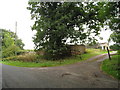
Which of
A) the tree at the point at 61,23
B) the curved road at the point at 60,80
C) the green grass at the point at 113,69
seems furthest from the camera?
the tree at the point at 61,23

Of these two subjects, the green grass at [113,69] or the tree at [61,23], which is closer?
the green grass at [113,69]

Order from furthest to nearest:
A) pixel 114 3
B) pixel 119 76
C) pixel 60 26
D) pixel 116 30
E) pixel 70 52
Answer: pixel 70 52, pixel 60 26, pixel 116 30, pixel 114 3, pixel 119 76

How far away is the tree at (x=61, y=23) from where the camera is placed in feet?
43.9

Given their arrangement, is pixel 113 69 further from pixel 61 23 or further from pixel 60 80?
pixel 61 23

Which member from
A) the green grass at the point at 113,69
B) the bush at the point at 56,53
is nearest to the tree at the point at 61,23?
the bush at the point at 56,53

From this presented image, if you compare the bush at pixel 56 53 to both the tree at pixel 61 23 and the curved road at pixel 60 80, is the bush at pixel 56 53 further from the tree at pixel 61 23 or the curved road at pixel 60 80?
the curved road at pixel 60 80

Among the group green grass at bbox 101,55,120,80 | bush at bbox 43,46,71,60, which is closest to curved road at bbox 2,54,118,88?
green grass at bbox 101,55,120,80

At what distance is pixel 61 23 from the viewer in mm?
13250

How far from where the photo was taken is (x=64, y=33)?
13047 mm

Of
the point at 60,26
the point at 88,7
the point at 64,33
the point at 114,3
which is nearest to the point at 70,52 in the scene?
the point at 64,33

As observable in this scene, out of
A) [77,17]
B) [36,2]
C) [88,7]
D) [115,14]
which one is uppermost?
[36,2]

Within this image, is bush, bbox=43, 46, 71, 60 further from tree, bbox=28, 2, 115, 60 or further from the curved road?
the curved road

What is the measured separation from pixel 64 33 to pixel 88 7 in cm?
670

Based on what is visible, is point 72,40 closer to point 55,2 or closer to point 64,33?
point 64,33
